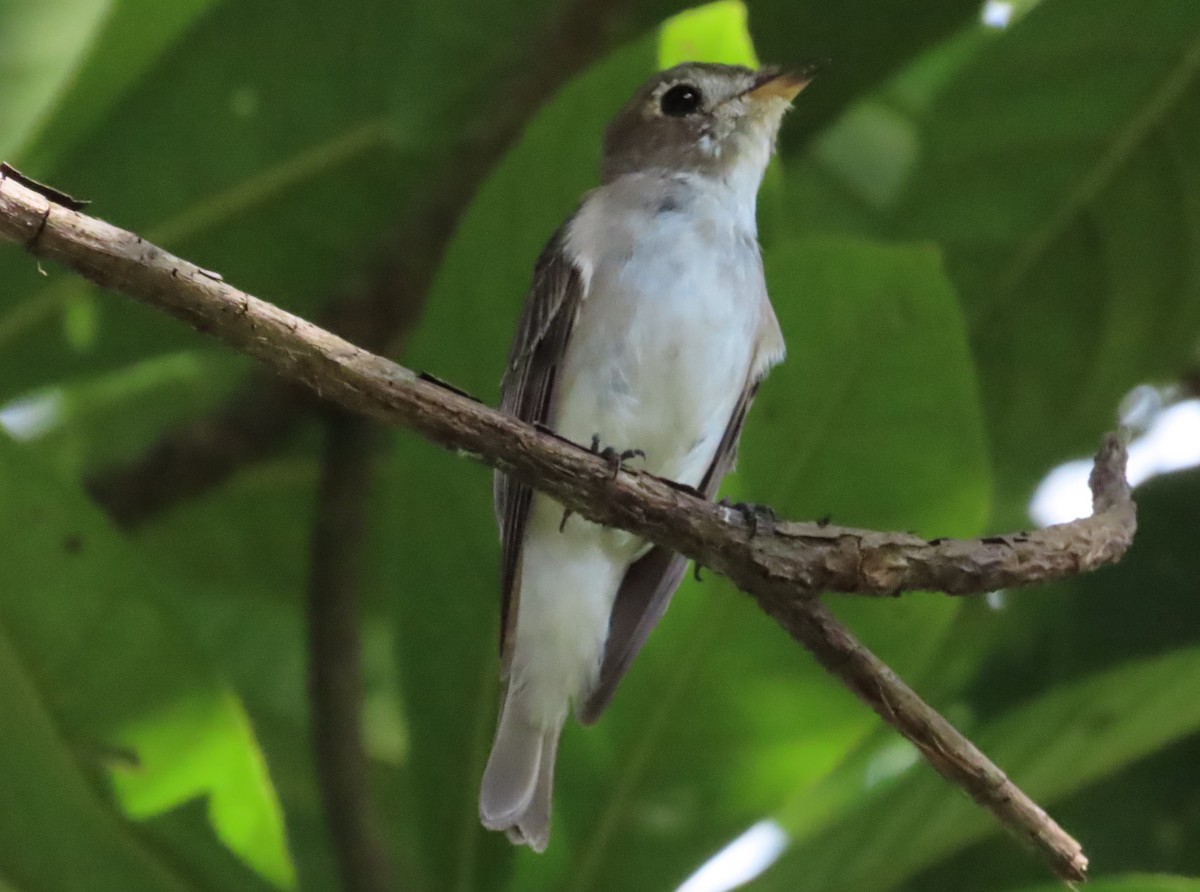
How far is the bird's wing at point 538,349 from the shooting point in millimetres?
2848

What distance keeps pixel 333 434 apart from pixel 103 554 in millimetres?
969

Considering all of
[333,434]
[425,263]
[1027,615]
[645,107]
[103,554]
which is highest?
[645,107]

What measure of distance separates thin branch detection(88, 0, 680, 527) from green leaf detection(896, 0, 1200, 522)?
722 millimetres

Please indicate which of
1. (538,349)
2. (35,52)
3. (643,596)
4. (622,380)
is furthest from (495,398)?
(35,52)

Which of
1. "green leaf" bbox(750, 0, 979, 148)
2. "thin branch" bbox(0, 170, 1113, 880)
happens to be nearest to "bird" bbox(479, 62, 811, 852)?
"green leaf" bbox(750, 0, 979, 148)

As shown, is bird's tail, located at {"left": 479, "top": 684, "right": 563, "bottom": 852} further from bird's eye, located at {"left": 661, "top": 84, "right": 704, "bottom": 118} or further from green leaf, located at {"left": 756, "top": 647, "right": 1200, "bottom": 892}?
bird's eye, located at {"left": 661, "top": 84, "right": 704, "bottom": 118}

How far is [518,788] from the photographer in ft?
8.61

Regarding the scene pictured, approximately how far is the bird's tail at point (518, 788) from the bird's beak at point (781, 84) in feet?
4.42

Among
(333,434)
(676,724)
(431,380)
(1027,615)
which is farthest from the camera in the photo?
(333,434)

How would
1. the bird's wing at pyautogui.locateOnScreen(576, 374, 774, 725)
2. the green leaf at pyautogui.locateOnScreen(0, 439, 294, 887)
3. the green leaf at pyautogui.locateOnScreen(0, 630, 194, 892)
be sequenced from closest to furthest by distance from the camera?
1. the green leaf at pyautogui.locateOnScreen(0, 630, 194, 892)
2. the green leaf at pyautogui.locateOnScreen(0, 439, 294, 887)
3. the bird's wing at pyautogui.locateOnScreen(576, 374, 774, 725)

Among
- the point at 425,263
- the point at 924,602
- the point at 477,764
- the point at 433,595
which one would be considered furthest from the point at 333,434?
the point at 924,602

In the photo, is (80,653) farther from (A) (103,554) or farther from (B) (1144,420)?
(B) (1144,420)

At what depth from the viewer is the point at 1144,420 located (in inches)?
135

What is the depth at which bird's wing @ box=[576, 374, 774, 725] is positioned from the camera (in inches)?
110
